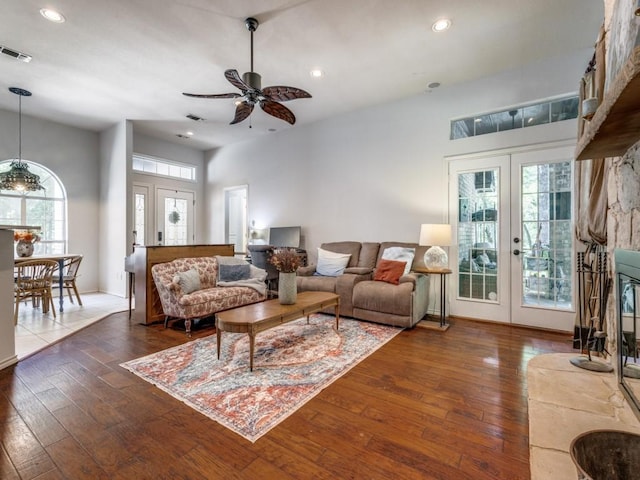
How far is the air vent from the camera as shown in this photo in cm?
347

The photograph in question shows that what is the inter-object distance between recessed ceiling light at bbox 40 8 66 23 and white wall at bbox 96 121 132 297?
2.84 meters

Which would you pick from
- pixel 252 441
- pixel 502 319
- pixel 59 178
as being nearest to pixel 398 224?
pixel 502 319

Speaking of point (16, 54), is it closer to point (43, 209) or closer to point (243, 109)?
point (243, 109)

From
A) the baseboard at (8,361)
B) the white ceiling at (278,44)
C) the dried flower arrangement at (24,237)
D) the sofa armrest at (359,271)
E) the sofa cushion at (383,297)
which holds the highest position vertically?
the white ceiling at (278,44)

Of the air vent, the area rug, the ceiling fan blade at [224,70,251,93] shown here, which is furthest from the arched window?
the ceiling fan blade at [224,70,251,93]

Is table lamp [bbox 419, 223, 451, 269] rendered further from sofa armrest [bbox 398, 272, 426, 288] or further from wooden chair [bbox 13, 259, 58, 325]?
wooden chair [bbox 13, 259, 58, 325]

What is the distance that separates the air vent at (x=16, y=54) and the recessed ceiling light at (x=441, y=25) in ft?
15.2

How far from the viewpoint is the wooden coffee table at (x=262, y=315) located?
2.54m

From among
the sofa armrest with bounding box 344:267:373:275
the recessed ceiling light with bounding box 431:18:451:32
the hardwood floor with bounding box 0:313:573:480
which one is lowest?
the hardwood floor with bounding box 0:313:573:480

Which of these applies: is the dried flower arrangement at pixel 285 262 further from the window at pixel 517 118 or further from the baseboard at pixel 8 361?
the window at pixel 517 118

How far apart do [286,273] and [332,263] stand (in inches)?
68.1

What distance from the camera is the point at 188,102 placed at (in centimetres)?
491

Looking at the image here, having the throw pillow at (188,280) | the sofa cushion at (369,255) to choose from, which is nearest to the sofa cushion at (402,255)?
the sofa cushion at (369,255)

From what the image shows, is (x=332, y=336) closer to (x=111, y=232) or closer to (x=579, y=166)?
(x=579, y=166)
